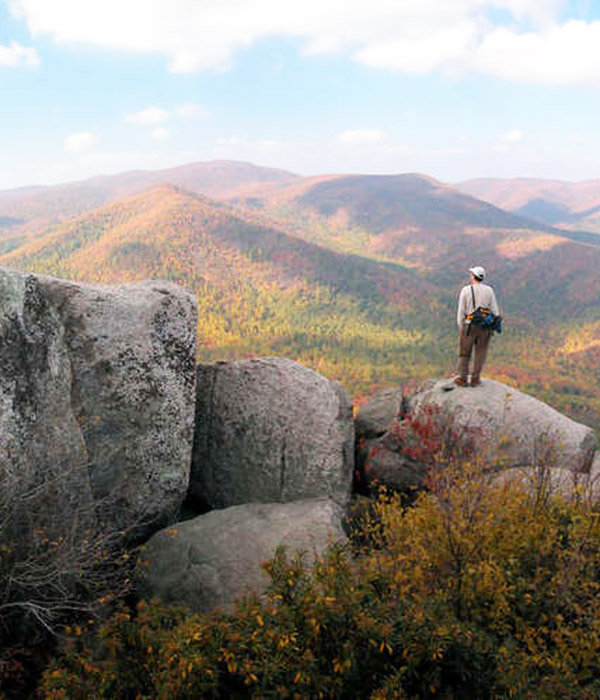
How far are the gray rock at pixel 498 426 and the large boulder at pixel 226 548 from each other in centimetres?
392

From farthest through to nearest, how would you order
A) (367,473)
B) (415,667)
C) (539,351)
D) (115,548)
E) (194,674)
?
(539,351) → (367,473) → (115,548) → (415,667) → (194,674)

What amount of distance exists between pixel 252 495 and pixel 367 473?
302 cm

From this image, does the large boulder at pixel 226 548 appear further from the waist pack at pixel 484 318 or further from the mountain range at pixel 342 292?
the mountain range at pixel 342 292

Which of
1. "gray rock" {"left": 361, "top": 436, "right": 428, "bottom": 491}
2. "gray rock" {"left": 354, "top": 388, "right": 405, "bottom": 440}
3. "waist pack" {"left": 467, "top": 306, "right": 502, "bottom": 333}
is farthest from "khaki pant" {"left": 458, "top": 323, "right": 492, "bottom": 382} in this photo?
"gray rock" {"left": 361, "top": 436, "right": 428, "bottom": 491}

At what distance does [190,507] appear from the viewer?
11078 mm

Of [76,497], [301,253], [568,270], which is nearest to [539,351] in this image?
[568,270]

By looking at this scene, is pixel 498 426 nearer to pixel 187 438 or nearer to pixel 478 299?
pixel 478 299

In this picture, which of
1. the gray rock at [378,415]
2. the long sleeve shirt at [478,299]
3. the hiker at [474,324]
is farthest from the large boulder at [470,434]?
the long sleeve shirt at [478,299]

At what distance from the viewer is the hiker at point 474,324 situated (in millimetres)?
11492

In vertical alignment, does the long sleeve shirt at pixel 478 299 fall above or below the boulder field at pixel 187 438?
above

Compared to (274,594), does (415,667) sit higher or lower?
lower

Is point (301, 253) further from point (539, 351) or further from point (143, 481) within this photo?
point (143, 481)

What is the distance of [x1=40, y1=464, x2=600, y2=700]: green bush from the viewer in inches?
177

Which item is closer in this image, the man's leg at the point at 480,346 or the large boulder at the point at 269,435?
the large boulder at the point at 269,435
